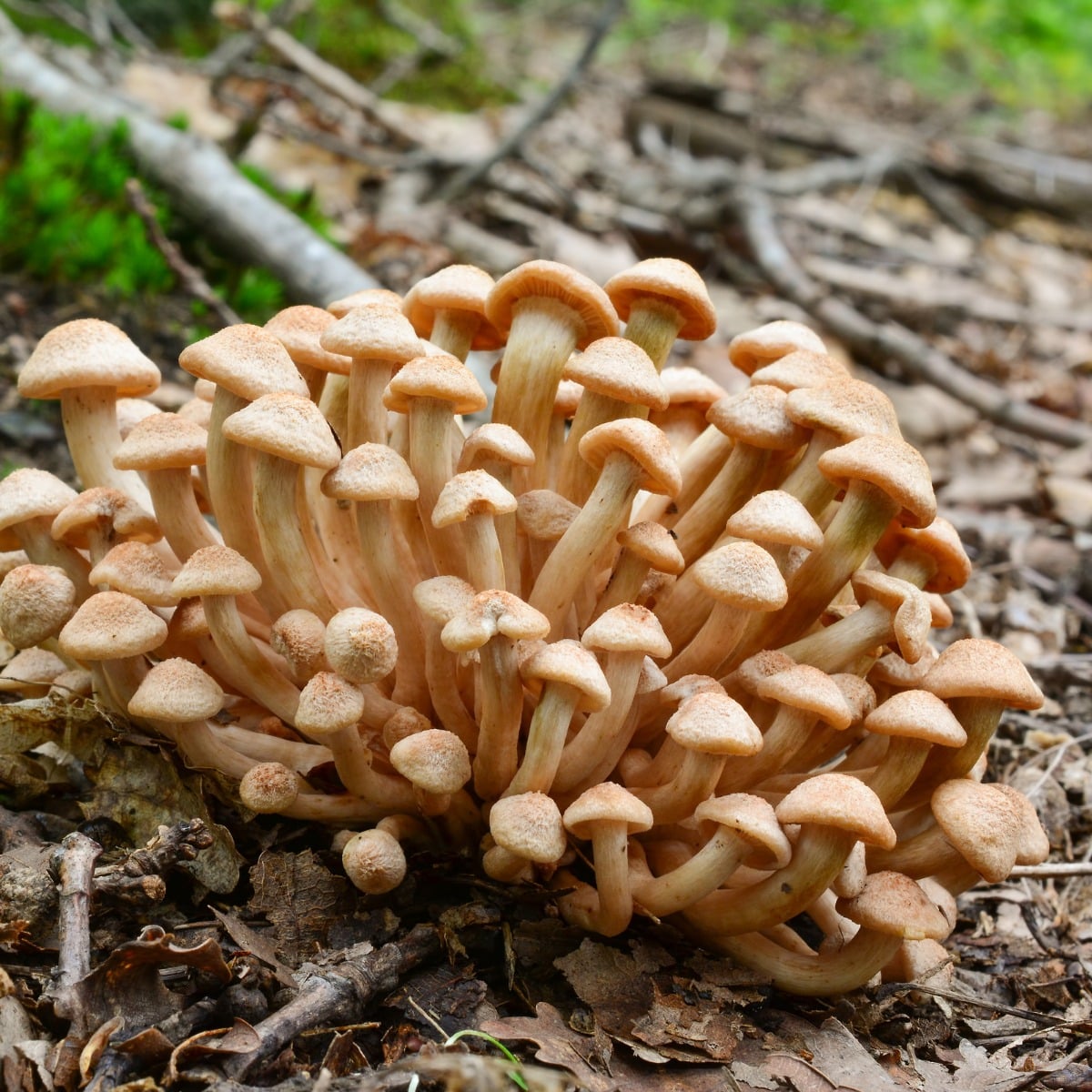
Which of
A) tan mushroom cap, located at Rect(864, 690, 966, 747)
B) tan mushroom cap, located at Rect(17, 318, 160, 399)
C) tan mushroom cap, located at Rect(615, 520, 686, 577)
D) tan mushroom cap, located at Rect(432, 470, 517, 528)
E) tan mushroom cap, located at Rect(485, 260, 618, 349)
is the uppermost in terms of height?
tan mushroom cap, located at Rect(485, 260, 618, 349)

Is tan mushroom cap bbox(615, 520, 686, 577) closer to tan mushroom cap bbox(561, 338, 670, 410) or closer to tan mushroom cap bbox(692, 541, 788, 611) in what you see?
tan mushroom cap bbox(692, 541, 788, 611)

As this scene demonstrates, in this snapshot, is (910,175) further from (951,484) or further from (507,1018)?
(507,1018)

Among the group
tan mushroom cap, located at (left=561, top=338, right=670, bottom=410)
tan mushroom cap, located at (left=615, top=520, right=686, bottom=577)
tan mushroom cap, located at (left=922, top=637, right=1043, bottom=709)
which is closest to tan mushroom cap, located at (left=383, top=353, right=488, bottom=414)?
tan mushroom cap, located at (left=561, top=338, right=670, bottom=410)

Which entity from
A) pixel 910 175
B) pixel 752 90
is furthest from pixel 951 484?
pixel 752 90

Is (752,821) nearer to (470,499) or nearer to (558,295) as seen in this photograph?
(470,499)

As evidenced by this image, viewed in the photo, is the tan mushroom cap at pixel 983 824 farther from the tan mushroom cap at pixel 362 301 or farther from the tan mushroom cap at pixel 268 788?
the tan mushroom cap at pixel 362 301

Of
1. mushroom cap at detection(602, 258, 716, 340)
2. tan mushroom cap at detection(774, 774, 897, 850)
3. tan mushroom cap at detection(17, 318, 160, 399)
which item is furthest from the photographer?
mushroom cap at detection(602, 258, 716, 340)
